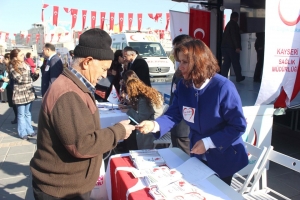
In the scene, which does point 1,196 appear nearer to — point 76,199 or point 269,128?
point 76,199

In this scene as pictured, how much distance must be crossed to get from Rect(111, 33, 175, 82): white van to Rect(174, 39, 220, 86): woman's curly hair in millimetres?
9003

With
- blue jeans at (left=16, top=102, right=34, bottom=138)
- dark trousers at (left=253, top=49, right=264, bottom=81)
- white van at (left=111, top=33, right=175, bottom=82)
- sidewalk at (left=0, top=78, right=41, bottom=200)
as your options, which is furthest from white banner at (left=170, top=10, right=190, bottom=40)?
white van at (left=111, top=33, right=175, bottom=82)

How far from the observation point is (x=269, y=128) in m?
3.44

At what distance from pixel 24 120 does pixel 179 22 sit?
3.49 m

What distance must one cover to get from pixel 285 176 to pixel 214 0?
3.30 m

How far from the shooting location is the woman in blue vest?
5.30 ft

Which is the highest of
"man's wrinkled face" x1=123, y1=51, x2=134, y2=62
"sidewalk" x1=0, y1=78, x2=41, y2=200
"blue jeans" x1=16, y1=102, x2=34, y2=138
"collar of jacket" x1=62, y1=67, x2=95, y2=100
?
"man's wrinkled face" x1=123, y1=51, x2=134, y2=62

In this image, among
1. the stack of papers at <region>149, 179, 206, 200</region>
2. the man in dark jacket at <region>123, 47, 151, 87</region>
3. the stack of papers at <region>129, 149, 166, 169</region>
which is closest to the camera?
the stack of papers at <region>149, 179, 206, 200</region>

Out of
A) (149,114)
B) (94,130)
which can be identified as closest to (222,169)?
(94,130)

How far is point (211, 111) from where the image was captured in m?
1.65

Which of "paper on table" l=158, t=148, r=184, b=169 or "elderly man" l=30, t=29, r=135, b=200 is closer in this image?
"elderly man" l=30, t=29, r=135, b=200

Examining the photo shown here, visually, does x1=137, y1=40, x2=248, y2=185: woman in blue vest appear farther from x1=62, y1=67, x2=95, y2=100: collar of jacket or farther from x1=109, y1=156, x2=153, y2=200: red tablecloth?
x1=62, y1=67, x2=95, y2=100: collar of jacket

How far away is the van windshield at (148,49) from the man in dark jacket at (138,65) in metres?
6.88

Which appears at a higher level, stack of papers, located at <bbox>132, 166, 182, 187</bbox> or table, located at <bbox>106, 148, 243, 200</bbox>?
stack of papers, located at <bbox>132, 166, 182, 187</bbox>
